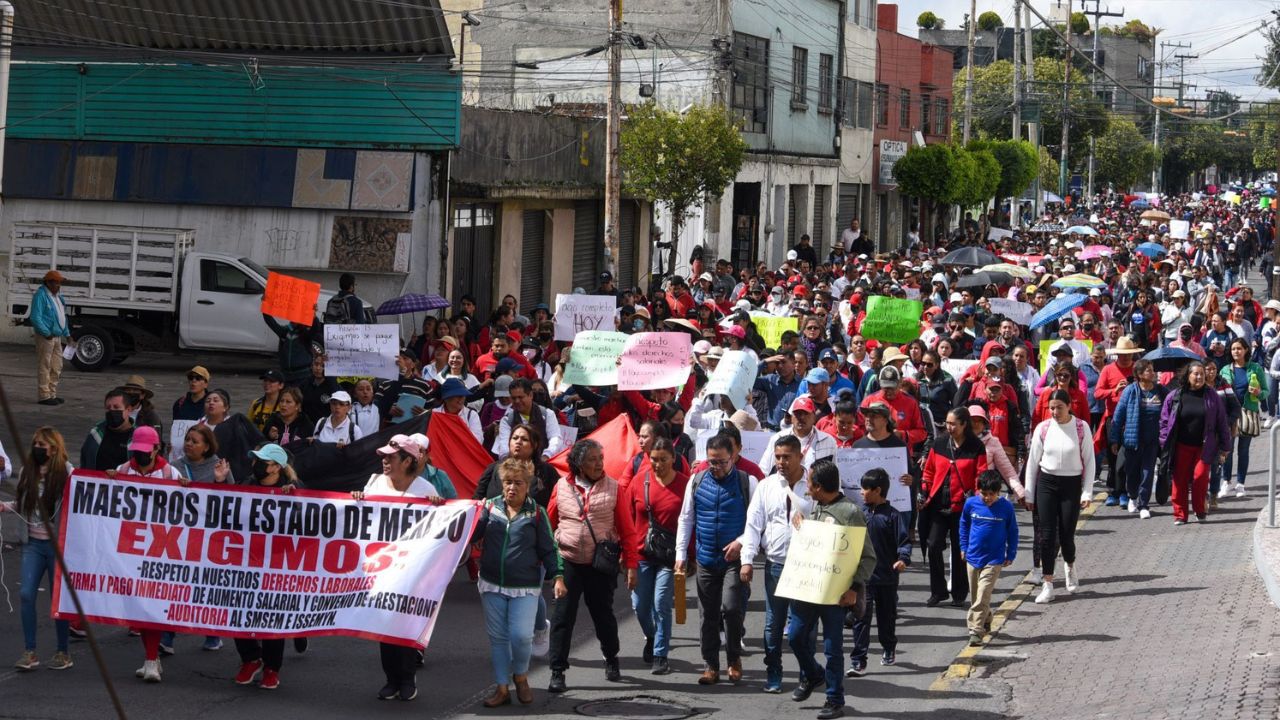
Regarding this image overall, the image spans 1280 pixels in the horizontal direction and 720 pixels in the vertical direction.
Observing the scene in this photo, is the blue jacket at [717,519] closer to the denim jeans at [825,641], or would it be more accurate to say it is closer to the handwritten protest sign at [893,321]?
the denim jeans at [825,641]

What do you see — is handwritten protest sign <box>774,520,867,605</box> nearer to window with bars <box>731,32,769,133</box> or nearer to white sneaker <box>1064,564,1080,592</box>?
white sneaker <box>1064,564,1080,592</box>

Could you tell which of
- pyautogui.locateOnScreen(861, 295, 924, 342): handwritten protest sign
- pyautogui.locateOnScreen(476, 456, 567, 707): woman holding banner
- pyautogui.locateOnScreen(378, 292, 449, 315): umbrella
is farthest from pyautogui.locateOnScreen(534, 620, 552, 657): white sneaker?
pyautogui.locateOnScreen(861, 295, 924, 342): handwritten protest sign

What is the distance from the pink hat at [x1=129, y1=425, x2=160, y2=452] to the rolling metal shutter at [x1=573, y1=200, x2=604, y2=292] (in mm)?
21547

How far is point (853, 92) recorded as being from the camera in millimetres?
48312

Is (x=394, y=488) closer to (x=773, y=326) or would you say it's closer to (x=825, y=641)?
(x=825, y=641)

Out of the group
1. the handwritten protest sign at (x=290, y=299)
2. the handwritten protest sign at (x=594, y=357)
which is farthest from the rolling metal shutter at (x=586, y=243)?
the handwritten protest sign at (x=594, y=357)

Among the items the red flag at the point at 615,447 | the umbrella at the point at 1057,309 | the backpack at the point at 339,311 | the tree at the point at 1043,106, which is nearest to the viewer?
the red flag at the point at 615,447

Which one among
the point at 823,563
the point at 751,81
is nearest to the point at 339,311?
the point at 823,563

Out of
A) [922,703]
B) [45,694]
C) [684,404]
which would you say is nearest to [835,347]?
[684,404]

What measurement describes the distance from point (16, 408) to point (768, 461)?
443 inches

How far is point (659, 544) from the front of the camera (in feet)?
33.9

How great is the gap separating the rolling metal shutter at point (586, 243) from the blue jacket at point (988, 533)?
20475 mm

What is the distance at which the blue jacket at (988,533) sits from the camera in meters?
11.4

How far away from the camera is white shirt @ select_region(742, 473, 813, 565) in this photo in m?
9.84
